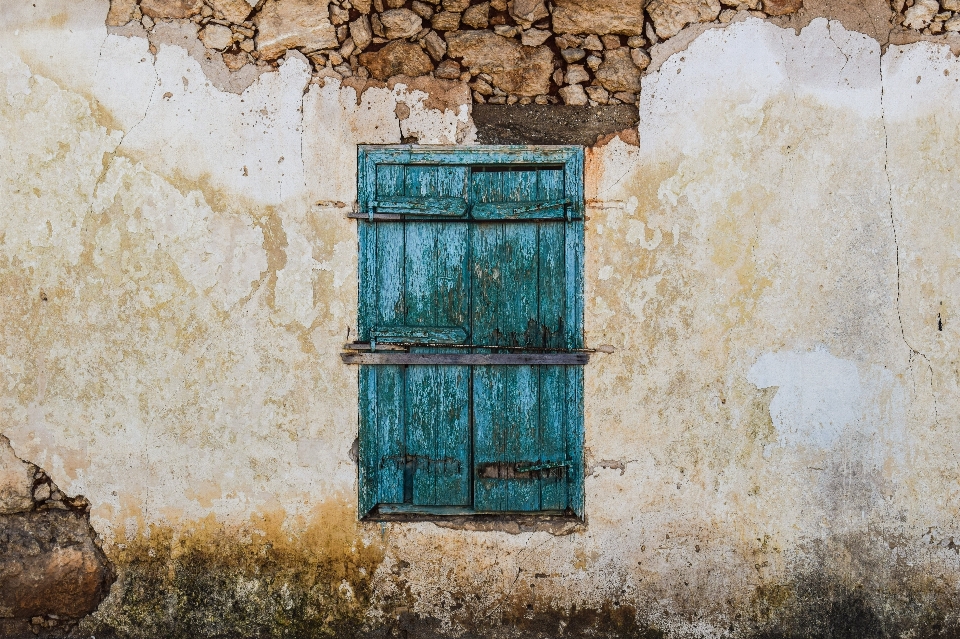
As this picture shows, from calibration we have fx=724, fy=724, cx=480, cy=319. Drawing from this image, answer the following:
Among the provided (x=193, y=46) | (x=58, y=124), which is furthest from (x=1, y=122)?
(x=193, y=46)

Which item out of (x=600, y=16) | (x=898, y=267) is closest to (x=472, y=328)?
(x=600, y=16)

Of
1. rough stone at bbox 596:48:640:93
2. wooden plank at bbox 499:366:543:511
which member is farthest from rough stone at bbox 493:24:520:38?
wooden plank at bbox 499:366:543:511

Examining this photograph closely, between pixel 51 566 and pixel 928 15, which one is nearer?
pixel 928 15

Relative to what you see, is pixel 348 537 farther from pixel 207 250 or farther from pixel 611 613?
pixel 207 250

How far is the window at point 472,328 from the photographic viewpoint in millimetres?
3076

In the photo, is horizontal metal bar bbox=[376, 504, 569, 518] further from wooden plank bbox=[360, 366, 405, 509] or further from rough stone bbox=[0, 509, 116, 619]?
rough stone bbox=[0, 509, 116, 619]

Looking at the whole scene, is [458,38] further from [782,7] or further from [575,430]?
[575,430]

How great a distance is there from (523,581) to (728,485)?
967 millimetres

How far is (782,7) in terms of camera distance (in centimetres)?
300

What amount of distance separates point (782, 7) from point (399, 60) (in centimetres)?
161

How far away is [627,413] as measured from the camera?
3098 mm

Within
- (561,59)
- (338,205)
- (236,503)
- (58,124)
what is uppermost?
(561,59)

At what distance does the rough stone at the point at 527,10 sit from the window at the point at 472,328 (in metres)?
0.55

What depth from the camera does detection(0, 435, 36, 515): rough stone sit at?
3.11m
